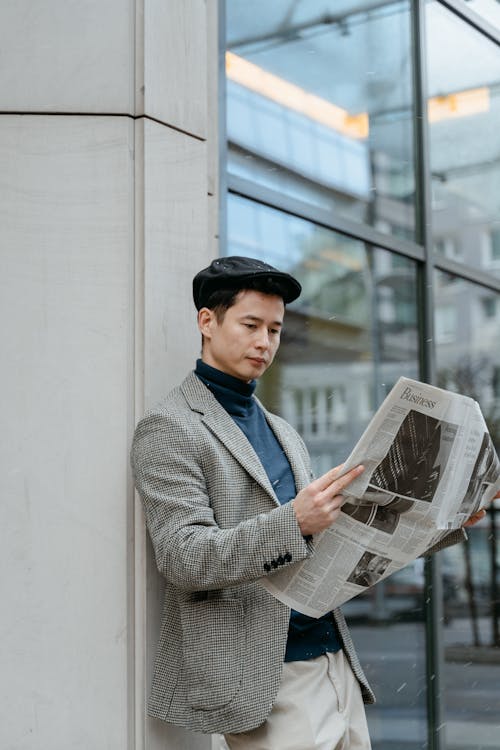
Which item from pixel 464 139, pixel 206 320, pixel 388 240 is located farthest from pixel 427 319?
pixel 206 320

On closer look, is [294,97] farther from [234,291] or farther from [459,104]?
[234,291]

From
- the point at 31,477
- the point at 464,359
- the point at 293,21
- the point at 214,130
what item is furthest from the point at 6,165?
the point at 464,359

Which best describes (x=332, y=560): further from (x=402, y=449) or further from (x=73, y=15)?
(x=73, y=15)

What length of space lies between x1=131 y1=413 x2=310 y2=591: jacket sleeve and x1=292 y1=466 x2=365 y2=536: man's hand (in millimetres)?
25

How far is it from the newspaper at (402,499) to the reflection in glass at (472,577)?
3216 millimetres

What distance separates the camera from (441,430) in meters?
2.60

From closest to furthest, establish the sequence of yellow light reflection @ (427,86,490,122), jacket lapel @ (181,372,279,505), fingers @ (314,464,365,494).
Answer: fingers @ (314,464,365,494), jacket lapel @ (181,372,279,505), yellow light reflection @ (427,86,490,122)

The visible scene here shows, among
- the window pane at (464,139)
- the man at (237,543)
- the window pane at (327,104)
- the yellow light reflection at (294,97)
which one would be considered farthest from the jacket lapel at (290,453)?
the window pane at (464,139)

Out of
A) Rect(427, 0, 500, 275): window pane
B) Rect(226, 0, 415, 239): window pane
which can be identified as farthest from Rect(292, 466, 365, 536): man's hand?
Rect(427, 0, 500, 275): window pane

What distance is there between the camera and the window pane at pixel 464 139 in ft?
20.2

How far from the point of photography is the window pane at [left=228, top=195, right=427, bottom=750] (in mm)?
4914

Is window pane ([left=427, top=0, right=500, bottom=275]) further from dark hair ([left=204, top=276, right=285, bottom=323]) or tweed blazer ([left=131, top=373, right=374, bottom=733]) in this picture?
tweed blazer ([left=131, top=373, right=374, bottom=733])

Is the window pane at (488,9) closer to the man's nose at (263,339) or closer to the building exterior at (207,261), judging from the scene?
the building exterior at (207,261)

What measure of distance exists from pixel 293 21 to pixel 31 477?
3028mm
